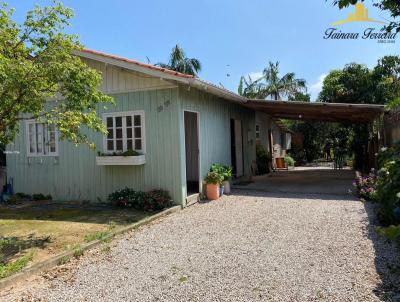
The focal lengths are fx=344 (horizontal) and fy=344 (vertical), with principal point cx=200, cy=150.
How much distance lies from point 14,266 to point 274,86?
26700mm

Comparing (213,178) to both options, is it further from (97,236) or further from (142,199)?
(97,236)

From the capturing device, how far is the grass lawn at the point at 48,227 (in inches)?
198

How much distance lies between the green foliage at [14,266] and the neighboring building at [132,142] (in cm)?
383

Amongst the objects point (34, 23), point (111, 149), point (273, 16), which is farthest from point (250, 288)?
point (273, 16)

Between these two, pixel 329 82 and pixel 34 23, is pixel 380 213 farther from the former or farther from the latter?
pixel 329 82

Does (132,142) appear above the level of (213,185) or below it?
above

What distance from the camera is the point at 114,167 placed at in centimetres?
897

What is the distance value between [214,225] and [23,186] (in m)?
6.59

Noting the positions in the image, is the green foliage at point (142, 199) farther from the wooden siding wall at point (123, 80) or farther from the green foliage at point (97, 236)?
the wooden siding wall at point (123, 80)

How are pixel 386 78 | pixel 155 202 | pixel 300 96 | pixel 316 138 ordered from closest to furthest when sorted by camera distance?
pixel 155 202 < pixel 386 78 < pixel 316 138 < pixel 300 96

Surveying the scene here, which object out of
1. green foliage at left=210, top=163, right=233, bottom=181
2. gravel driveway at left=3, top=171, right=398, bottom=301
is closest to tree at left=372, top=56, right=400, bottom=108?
green foliage at left=210, top=163, right=233, bottom=181

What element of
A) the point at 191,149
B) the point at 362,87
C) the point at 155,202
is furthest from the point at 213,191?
the point at 362,87

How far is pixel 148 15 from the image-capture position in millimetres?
12594

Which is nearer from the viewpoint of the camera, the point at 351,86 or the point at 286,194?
the point at 286,194
